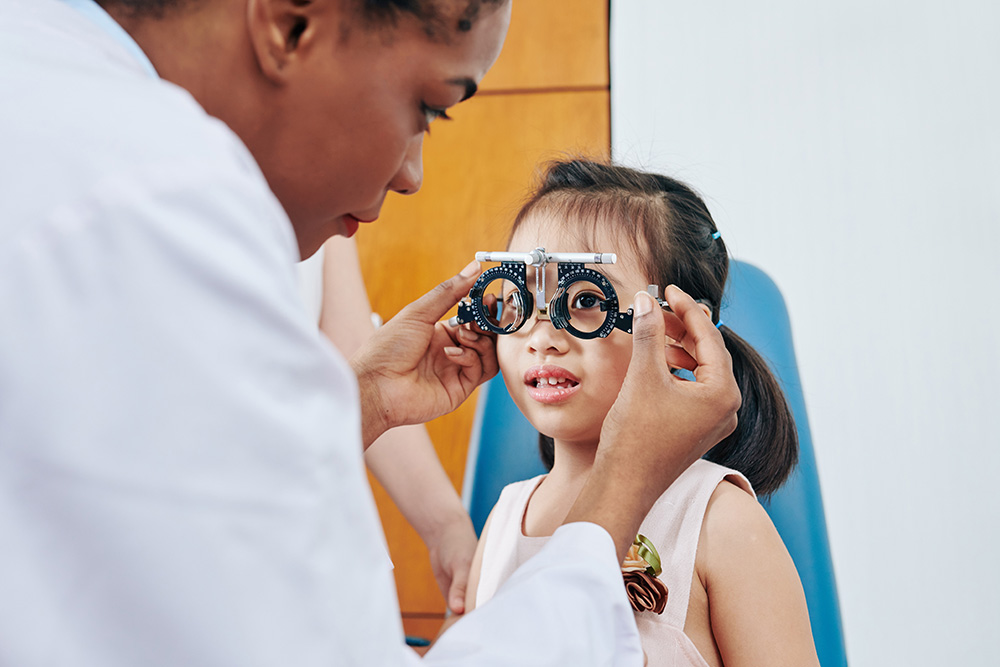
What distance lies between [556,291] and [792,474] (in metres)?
0.51

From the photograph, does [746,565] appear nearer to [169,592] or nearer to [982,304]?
[169,592]

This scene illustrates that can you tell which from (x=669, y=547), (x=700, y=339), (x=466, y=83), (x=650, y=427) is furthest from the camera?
(x=669, y=547)

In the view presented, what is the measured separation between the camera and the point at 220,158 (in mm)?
470

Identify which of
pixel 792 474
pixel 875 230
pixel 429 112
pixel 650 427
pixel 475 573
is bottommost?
pixel 475 573

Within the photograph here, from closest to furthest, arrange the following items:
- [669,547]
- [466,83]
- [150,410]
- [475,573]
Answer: [150,410], [466,83], [669,547], [475,573]

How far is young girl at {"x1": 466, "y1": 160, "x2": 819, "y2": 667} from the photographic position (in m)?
1.00

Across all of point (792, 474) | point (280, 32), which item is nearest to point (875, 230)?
point (792, 474)

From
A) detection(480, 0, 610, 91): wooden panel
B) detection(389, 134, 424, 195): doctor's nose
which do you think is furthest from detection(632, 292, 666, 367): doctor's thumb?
detection(480, 0, 610, 91): wooden panel

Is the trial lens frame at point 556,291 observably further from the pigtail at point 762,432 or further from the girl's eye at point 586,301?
the pigtail at point 762,432

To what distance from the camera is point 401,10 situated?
64cm

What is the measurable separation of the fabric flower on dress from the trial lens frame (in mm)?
267

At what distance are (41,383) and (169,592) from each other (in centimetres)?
13

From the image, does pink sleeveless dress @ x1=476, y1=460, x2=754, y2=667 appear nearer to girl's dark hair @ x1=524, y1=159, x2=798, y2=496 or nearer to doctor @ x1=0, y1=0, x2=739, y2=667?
girl's dark hair @ x1=524, y1=159, x2=798, y2=496

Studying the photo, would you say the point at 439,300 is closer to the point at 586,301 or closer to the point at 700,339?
the point at 586,301
